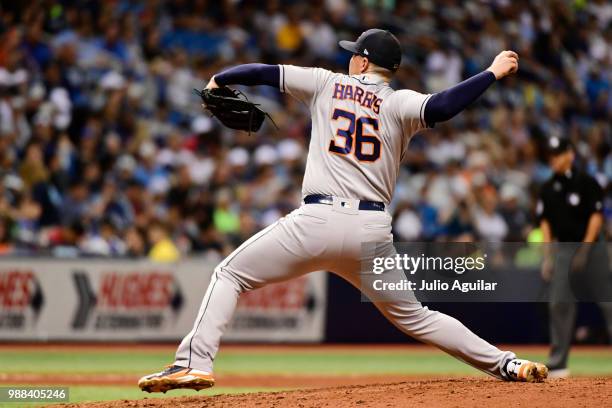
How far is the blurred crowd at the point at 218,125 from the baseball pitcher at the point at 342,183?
5.76 meters

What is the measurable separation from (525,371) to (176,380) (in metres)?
2.03

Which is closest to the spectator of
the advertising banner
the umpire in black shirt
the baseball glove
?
the advertising banner

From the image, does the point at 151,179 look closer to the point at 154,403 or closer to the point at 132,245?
the point at 132,245

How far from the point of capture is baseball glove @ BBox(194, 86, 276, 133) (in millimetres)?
5777

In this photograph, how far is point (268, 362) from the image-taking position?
36.2ft

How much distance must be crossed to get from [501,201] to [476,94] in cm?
968

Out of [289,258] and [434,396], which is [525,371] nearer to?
[434,396]

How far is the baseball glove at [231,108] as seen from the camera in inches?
227

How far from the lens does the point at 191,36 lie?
1574cm

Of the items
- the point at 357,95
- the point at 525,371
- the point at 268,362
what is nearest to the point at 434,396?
the point at 525,371

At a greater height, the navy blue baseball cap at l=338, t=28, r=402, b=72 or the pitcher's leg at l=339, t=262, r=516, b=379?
the navy blue baseball cap at l=338, t=28, r=402, b=72

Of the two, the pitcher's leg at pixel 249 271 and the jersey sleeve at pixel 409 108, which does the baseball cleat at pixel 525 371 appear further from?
the jersey sleeve at pixel 409 108

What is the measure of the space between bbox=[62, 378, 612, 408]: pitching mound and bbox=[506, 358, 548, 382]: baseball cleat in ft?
0.20

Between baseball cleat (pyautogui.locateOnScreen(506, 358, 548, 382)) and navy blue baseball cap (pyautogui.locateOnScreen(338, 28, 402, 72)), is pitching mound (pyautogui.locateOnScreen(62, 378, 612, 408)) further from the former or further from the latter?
navy blue baseball cap (pyautogui.locateOnScreen(338, 28, 402, 72))
